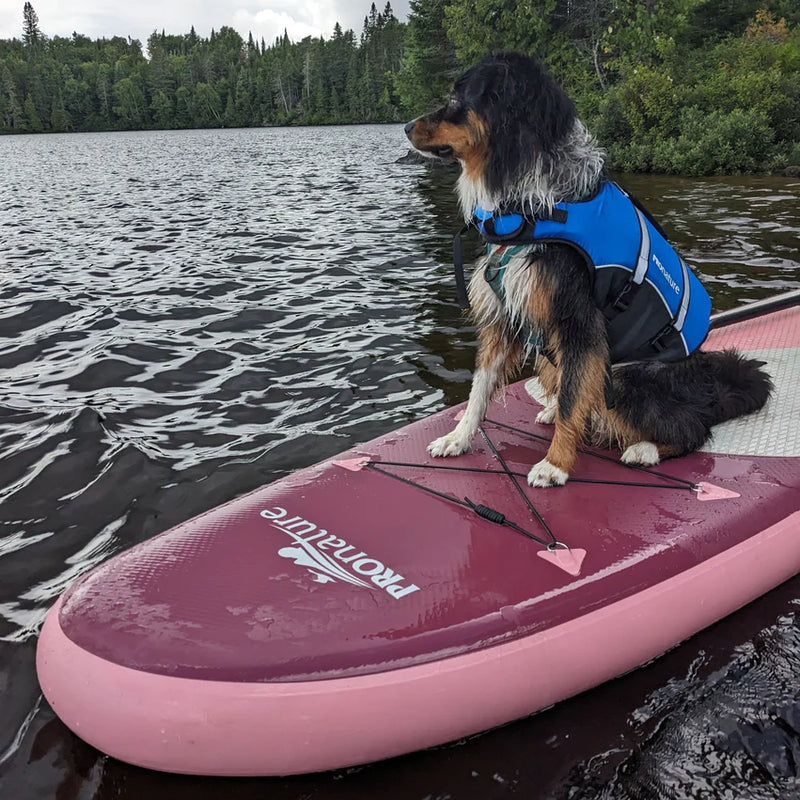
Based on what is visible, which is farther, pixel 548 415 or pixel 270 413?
pixel 270 413

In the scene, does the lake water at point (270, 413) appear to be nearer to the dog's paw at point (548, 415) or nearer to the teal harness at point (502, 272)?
the dog's paw at point (548, 415)

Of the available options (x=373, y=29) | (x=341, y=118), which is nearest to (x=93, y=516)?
(x=341, y=118)

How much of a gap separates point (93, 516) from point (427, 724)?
2681 mm

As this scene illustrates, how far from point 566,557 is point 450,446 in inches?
40.9

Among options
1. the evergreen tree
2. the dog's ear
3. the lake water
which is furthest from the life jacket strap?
the evergreen tree

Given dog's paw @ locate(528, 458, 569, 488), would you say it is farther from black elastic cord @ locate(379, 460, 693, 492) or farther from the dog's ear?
the dog's ear

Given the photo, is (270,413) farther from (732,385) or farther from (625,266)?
(732,385)

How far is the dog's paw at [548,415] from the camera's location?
155 inches

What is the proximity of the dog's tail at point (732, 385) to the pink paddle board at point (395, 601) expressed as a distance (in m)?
0.18

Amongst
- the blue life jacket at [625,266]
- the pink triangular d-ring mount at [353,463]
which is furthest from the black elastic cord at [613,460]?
the pink triangular d-ring mount at [353,463]

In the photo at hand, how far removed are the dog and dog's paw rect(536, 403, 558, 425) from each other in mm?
412

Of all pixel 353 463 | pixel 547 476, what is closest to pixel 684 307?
pixel 547 476

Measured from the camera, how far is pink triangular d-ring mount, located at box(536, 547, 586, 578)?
2.72 meters

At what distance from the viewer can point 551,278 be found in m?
3.08
